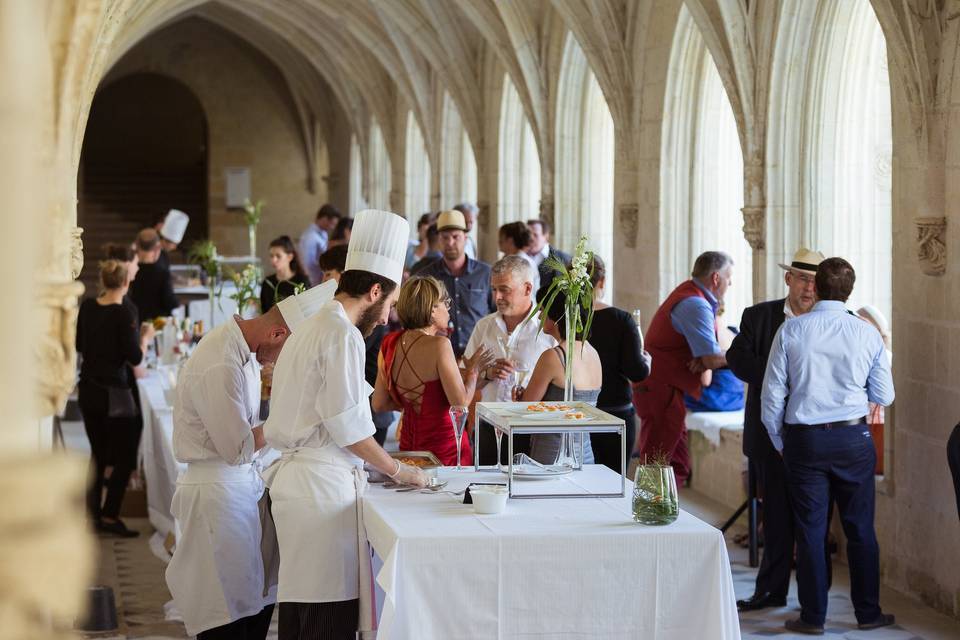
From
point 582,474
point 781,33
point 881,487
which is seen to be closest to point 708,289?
point 881,487

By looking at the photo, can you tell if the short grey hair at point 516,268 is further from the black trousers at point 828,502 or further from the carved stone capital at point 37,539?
the carved stone capital at point 37,539

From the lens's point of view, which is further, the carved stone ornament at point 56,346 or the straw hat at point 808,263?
the straw hat at point 808,263

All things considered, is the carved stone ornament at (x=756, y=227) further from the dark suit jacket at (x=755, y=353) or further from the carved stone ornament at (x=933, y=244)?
the dark suit jacket at (x=755, y=353)

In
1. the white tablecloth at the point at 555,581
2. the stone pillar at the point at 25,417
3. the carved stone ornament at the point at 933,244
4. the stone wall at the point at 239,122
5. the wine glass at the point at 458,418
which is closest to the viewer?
the stone pillar at the point at 25,417

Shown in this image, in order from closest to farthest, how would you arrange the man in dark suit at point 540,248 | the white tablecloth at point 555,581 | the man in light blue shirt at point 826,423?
the white tablecloth at point 555,581 < the man in light blue shirt at point 826,423 < the man in dark suit at point 540,248

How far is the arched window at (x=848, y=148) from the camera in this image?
257 inches

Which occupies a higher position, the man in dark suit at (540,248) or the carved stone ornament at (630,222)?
the carved stone ornament at (630,222)

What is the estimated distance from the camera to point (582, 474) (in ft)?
13.2

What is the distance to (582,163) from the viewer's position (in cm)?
1034

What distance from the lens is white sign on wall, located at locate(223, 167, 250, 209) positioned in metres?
21.3

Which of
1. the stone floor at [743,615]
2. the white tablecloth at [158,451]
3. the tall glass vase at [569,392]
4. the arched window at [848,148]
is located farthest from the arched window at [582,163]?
the tall glass vase at [569,392]

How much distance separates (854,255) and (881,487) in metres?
1.64

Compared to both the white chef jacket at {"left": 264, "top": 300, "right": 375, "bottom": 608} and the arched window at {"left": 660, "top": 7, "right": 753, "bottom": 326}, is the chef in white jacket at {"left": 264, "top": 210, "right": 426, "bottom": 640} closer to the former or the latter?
the white chef jacket at {"left": 264, "top": 300, "right": 375, "bottom": 608}

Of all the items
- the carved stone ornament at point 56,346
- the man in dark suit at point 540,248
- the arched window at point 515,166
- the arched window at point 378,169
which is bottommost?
the carved stone ornament at point 56,346
